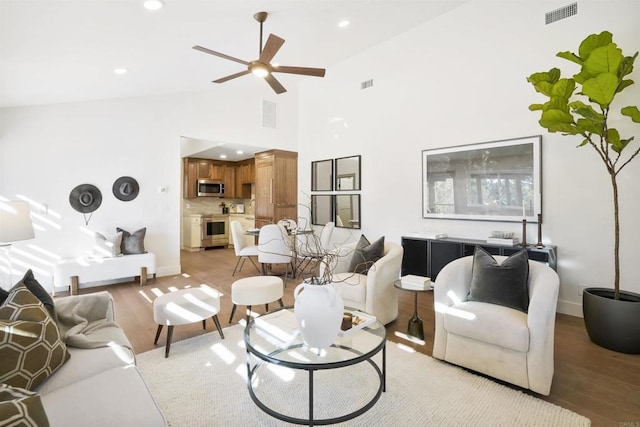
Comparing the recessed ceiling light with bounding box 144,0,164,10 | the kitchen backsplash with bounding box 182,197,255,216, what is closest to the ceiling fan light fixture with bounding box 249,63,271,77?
the recessed ceiling light with bounding box 144,0,164,10

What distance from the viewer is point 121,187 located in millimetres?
4754

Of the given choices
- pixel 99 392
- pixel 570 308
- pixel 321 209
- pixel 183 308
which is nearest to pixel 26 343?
pixel 99 392

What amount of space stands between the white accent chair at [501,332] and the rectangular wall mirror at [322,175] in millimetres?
3941

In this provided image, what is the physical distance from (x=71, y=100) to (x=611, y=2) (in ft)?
21.5

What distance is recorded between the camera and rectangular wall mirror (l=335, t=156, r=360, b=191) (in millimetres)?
5555

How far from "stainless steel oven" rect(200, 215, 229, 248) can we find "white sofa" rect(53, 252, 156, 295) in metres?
3.27

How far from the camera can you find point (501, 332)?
201 cm

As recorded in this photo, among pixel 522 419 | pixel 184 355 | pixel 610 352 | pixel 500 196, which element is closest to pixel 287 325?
pixel 184 355

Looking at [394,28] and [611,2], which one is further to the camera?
[394,28]

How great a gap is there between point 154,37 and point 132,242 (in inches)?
119

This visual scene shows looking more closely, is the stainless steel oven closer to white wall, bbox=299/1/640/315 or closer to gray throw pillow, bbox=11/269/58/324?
white wall, bbox=299/1/640/315

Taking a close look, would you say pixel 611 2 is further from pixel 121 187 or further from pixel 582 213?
pixel 121 187

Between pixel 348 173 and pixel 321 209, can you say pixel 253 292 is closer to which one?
pixel 348 173

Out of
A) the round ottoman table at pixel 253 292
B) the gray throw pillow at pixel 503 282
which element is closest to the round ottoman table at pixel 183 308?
the round ottoman table at pixel 253 292
